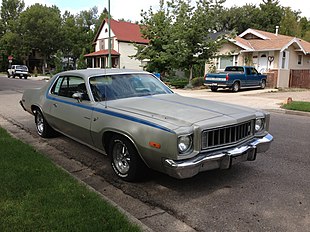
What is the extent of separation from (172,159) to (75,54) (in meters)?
62.9

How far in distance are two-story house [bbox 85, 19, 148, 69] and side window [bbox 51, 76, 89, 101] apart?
120 ft

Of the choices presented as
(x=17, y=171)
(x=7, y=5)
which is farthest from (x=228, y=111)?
(x=7, y=5)

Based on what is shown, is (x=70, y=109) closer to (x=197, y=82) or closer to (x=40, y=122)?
(x=40, y=122)

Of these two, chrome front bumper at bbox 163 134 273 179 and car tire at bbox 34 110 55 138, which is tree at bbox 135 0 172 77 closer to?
car tire at bbox 34 110 55 138

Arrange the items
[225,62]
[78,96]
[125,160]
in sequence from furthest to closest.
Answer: [225,62] < [78,96] < [125,160]

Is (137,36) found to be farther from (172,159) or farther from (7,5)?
(172,159)

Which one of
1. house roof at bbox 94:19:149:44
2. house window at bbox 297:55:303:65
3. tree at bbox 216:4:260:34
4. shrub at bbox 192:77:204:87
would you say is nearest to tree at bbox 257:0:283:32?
tree at bbox 216:4:260:34

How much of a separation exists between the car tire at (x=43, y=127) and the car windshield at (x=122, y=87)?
213 cm

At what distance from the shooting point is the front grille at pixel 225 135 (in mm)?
3839

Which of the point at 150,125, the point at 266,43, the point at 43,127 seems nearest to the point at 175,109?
the point at 150,125

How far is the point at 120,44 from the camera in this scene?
4425 cm

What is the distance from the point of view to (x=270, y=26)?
5875 centimetres

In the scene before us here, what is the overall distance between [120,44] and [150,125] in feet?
138

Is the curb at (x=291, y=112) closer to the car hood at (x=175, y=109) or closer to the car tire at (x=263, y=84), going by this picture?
the car hood at (x=175, y=109)
